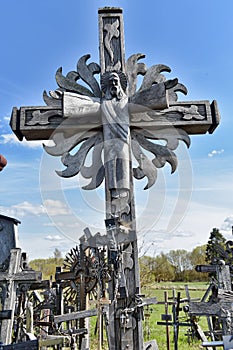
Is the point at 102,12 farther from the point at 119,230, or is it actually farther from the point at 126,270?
the point at 126,270

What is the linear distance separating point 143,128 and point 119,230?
1.18 metres

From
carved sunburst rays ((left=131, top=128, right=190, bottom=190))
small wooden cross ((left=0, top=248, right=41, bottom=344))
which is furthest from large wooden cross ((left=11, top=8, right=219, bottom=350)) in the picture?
small wooden cross ((left=0, top=248, right=41, bottom=344))

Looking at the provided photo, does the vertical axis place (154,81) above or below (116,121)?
above

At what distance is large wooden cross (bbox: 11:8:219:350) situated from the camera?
3418 millimetres

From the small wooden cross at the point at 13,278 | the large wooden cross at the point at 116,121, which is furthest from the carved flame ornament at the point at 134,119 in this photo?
the small wooden cross at the point at 13,278

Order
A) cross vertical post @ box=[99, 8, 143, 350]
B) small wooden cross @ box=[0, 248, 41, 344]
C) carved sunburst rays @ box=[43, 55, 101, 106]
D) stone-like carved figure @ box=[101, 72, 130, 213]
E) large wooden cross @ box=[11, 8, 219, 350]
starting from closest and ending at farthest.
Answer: cross vertical post @ box=[99, 8, 143, 350], stone-like carved figure @ box=[101, 72, 130, 213], large wooden cross @ box=[11, 8, 219, 350], carved sunburst rays @ box=[43, 55, 101, 106], small wooden cross @ box=[0, 248, 41, 344]

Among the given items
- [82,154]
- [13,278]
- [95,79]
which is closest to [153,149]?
[82,154]

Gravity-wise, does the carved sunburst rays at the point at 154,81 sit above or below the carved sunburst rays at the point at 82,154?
above

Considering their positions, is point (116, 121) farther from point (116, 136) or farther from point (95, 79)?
point (95, 79)

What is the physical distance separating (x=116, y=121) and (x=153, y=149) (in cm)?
47

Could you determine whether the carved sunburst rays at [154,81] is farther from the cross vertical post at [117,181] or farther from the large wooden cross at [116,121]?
the cross vertical post at [117,181]

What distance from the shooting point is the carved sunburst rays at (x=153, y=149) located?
3.55 metres

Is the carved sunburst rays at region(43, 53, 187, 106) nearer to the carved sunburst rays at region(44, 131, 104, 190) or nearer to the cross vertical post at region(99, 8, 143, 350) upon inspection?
the cross vertical post at region(99, 8, 143, 350)

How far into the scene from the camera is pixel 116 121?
3.54 metres
